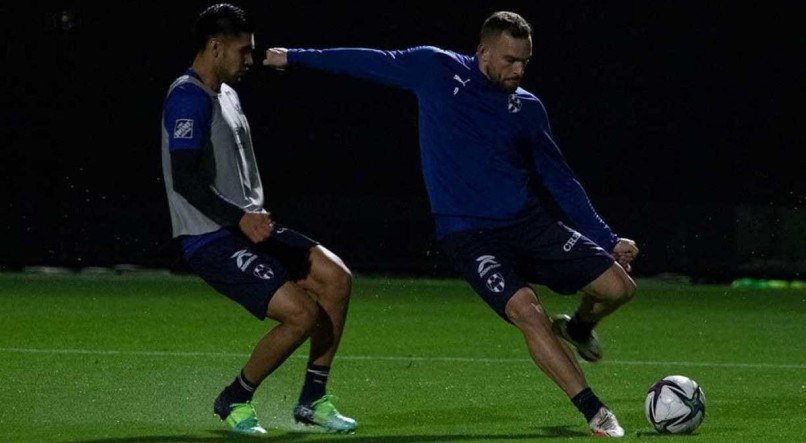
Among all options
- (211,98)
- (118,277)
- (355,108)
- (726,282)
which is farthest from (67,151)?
(211,98)

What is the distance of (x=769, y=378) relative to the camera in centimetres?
1017

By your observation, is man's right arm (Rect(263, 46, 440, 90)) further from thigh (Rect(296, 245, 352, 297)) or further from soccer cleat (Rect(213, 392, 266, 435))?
soccer cleat (Rect(213, 392, 266, 435))

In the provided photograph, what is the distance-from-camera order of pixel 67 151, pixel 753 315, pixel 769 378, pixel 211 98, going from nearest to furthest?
pixel 211 98 → pixel 769 378 → pixel 753 315 → pixel 67 151

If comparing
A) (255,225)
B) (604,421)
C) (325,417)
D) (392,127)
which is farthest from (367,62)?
(392,127)

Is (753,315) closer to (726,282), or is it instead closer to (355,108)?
(726,282)

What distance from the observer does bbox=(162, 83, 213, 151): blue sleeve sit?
7.37m

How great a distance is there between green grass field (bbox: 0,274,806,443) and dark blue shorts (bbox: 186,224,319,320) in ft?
2.12

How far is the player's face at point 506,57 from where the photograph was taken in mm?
7648

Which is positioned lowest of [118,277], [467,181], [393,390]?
[118,277]

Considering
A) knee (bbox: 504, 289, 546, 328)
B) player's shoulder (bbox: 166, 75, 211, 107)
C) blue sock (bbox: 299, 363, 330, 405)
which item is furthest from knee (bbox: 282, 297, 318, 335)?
player's shoulder (bbox: 166, 75, 211, 107)

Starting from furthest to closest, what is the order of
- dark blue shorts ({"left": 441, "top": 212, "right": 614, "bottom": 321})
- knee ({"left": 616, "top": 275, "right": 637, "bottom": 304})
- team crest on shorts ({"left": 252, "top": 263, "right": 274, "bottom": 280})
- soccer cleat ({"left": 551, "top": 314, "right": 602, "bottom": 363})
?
1. soccer cleat ({"left": 551, "top": 314, "right": 602, "bottom": 363})
2. knee ({"left": 616, "top": 275, "right": 637, "bottom": 304})
3. dark blue shorts ({"left": 441, "top": 212, "right": 614, "bottom": 321})
4. team crest on shorts ({"left": 252, "top": 263, "right": 274, "bottom": 280})

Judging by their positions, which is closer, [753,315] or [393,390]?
[393,390]

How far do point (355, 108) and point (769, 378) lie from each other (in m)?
9.47

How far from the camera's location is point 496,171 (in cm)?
777
